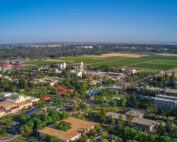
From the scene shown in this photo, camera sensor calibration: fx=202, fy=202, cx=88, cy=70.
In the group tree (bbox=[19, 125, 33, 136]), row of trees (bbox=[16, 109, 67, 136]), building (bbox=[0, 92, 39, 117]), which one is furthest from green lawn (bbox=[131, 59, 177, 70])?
tree (bbox=[19, 125, 33, 136])

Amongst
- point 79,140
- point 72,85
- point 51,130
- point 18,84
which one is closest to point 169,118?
point 79,140

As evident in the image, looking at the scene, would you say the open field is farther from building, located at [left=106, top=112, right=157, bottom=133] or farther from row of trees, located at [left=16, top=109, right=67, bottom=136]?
row of trees, located at [left=16, top=109, right=67, bottom=136]

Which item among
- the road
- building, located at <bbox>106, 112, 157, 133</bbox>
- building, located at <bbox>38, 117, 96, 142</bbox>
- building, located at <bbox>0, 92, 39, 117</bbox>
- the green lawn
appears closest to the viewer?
building, located at <bbox>38, 117, 96, 142</bbox>

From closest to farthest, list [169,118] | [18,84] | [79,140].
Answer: [79,140] < [169,118] < [18,84]

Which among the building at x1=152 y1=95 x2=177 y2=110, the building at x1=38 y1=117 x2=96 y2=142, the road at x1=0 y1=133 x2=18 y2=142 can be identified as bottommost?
the road at x1=0 y1=133 x2=18 y2=142

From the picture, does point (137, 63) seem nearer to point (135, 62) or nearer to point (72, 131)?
point (135, 62)

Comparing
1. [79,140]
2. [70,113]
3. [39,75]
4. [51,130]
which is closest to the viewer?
[79,140]

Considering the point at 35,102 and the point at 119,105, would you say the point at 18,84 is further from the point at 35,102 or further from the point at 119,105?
the point at 119,105

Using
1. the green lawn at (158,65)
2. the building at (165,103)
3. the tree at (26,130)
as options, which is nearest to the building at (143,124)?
the building at (165,103)
